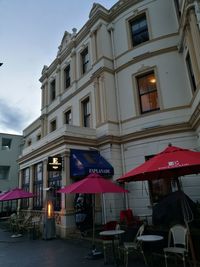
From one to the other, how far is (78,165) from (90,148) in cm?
165

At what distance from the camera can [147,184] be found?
1099 cm

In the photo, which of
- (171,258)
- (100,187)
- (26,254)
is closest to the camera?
(171,258)

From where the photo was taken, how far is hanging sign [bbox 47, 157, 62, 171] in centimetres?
1111

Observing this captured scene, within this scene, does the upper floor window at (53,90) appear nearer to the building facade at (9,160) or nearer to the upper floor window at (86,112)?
the upper floor window at (86,112)

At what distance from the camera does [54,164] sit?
11234 mm

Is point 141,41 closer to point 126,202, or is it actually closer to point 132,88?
point 132,88

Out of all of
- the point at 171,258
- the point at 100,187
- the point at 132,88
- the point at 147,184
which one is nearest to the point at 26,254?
the point at 100,187

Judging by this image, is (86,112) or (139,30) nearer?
(139,30)

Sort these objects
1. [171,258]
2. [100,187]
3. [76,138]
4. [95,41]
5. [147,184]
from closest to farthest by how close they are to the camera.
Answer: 1. [171,258]
2. [100,187]
3. [147,184]
4. [76,138]
5. [95,41]

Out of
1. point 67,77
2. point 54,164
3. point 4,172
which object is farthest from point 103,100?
point 4,172

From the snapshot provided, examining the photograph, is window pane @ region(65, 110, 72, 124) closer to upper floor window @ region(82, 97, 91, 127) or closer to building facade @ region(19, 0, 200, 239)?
building facade @ region(19, 0, 200, 239)

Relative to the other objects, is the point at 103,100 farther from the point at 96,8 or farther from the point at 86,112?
the point at 96,8

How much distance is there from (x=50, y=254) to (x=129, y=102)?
27.4 feet

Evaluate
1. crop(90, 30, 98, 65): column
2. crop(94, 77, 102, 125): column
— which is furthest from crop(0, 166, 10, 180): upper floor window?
crop(90, 30, 98, 65): column
